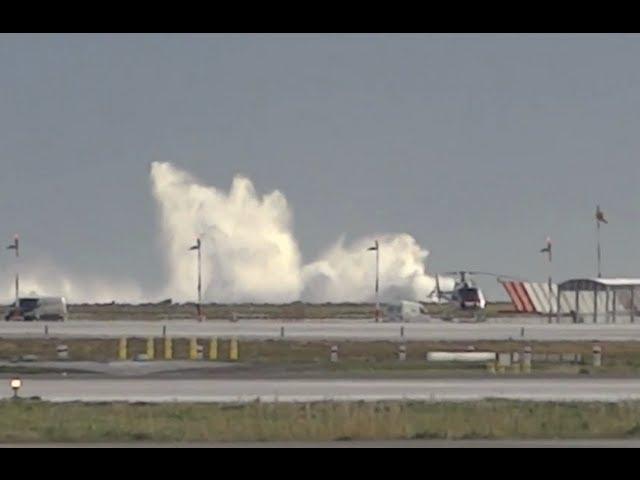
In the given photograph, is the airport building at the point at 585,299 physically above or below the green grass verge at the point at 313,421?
above

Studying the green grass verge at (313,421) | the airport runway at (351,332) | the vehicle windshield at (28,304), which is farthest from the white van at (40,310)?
the green grass verge at (313,421)

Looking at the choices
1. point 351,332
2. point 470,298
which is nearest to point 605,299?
point 470,298

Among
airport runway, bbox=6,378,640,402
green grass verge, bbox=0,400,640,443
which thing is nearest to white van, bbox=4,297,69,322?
airport runway, bbox=6,378,640,402

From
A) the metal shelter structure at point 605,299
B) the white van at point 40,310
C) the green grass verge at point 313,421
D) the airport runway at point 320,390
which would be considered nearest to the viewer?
the green grass verge at point 313,421

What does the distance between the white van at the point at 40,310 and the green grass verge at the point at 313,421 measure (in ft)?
198

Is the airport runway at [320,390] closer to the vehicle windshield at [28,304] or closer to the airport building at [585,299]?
the airport building at [585,299]

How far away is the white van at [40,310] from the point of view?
85250mm

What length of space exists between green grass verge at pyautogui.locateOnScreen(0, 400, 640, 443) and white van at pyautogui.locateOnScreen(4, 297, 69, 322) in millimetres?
60258

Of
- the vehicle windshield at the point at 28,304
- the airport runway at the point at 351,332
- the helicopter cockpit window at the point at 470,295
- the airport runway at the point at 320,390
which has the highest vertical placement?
the helicopter cockpit window at the point at 470,295

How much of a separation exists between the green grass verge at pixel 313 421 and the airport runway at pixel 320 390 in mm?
2323

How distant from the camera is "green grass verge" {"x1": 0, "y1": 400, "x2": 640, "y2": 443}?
798 inches

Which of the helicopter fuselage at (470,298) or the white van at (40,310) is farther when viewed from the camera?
the helicopter fuselage at (470,298)

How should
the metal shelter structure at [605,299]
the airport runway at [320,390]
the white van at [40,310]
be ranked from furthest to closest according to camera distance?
the white van at [40,310] → the metal shelter structure at [605,299] → the airport runway at [320,390]

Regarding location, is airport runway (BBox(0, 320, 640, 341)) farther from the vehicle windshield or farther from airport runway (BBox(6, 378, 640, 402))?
airport runway (BBox(6, 378, 640, 402))
